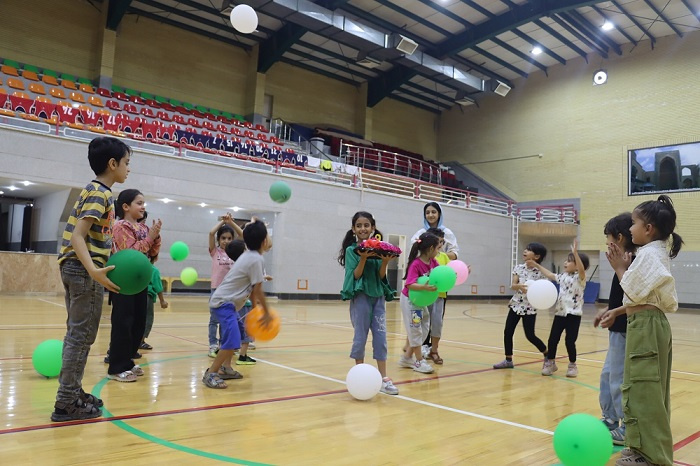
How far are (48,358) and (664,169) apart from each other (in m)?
21.3

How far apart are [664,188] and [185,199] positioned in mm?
17418

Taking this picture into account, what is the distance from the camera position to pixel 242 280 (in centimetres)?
393

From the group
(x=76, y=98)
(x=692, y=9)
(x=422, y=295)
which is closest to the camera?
(x=422, y=295)

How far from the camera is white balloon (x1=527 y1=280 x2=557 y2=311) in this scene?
465 centimetres

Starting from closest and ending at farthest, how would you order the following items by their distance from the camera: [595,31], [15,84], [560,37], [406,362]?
[406,362] < [15,84] < [595,31] < [560,37]

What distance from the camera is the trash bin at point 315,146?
1956 cm

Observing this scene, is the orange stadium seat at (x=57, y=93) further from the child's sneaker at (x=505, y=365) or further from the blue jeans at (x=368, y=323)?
the child's sneaker at (x=505, y=365)

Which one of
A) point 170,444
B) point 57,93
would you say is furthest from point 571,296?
point 57,93

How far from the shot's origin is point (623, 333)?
2986 mm

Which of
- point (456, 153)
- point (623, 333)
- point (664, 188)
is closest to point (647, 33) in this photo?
point (664, 188)

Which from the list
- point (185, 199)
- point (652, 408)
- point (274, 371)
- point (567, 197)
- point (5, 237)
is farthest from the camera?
point (567, 197)

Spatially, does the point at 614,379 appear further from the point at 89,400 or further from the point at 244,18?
the point at 244,18

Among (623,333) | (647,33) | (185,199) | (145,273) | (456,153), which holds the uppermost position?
(647,33)

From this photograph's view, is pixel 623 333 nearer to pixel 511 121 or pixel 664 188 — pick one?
pixel 664 188
